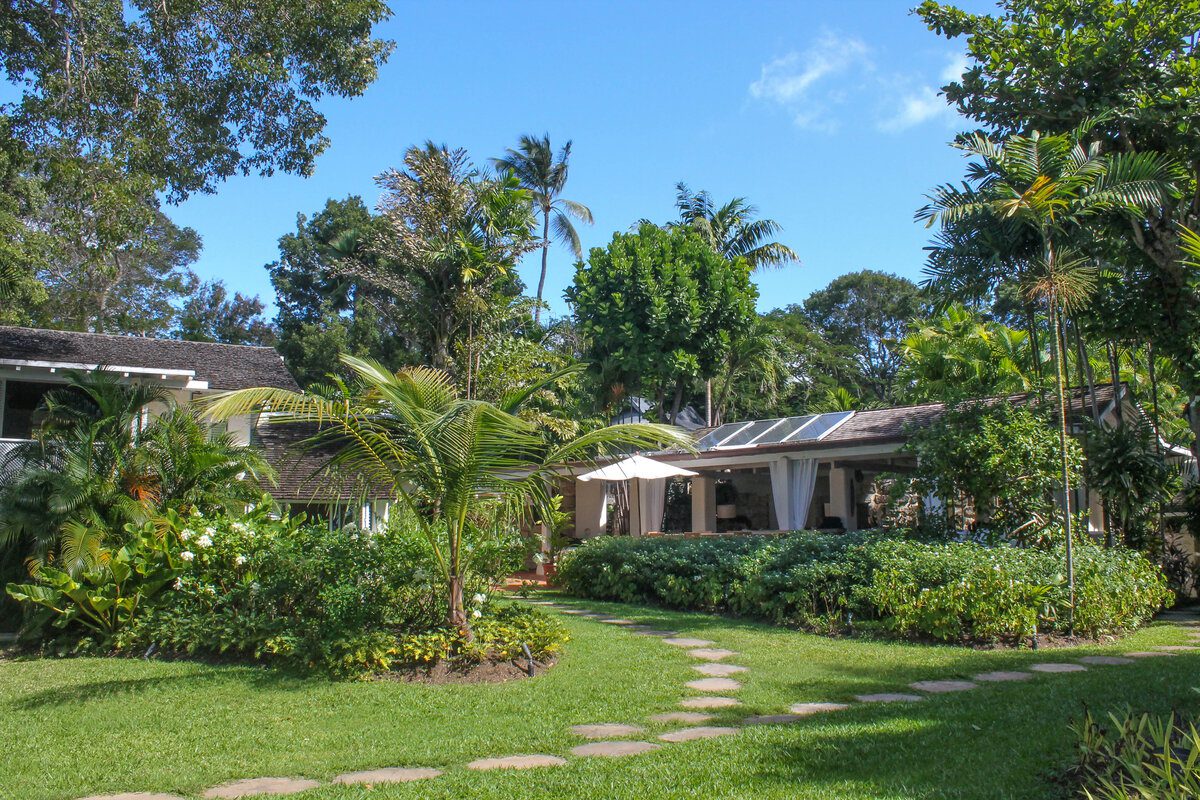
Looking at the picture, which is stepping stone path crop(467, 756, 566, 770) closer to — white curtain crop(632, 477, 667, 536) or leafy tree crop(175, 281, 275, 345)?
white curtain crop(632, 477, 667, 536)

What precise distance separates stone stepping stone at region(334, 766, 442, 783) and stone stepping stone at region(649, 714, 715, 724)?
185 centimetres

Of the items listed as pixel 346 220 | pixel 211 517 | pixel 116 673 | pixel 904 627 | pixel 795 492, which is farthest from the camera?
pixel 346 220

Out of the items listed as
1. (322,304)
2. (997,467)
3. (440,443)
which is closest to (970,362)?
(997,467)

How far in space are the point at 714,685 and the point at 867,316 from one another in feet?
131

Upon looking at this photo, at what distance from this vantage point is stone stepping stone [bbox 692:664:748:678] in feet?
27.7

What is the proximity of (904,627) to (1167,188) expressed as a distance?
7.24 meters

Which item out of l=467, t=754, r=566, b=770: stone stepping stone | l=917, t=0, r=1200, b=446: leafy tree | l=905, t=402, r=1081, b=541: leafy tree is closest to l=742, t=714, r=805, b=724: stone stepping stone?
l=467, t=754, r=566, b=770: stone stepping stone

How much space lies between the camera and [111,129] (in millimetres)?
14188

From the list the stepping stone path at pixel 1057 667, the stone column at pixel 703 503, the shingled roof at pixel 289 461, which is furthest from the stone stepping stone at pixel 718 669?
the stone column at pixel 703 503

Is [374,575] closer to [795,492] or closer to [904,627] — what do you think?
[904,627]

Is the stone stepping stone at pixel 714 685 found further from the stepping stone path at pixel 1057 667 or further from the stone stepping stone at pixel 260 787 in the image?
the stone stepping stone at pixel 260 787

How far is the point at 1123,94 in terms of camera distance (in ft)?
43.5

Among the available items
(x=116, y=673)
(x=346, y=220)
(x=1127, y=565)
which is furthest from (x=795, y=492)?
(x=346, y=220)

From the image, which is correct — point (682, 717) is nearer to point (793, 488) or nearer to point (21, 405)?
point (793, 488)
